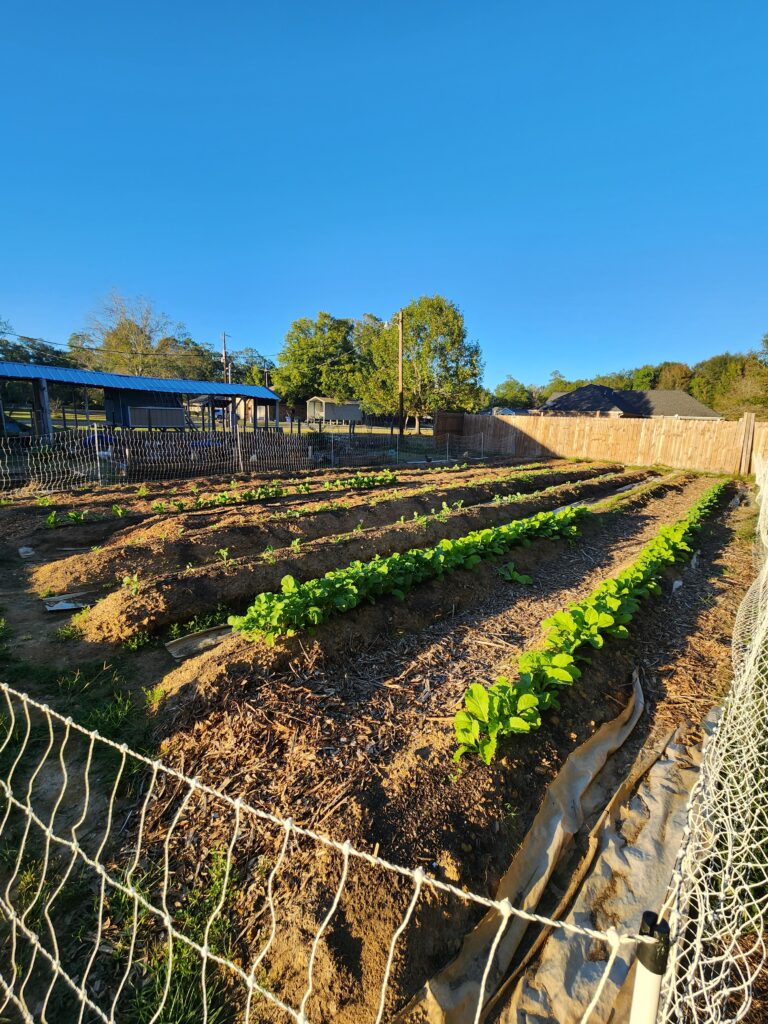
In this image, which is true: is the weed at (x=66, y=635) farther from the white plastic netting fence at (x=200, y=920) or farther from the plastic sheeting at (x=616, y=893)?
the plastic sheeting at (x=616, y=893)

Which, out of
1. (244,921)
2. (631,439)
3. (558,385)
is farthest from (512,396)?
(244,921)

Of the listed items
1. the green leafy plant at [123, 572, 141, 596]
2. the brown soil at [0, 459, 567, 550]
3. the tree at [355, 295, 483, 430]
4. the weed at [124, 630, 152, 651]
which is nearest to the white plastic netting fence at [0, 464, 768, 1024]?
the weed at [124, 630, 152, 651]

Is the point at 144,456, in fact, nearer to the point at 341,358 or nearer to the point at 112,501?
the point at 112,501

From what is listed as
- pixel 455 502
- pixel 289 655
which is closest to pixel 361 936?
pixel 289 655

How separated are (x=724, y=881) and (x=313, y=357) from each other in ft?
172

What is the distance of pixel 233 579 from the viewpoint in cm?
597

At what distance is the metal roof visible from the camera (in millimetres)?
18953

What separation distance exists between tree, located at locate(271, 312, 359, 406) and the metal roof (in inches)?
900

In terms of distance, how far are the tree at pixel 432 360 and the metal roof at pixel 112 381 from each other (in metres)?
11.4

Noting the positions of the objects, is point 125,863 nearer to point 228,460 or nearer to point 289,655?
point 289,655

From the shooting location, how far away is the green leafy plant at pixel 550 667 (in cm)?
317

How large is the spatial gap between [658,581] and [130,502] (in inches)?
433

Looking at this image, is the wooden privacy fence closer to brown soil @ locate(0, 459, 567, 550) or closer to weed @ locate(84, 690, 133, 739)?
brown soil @ locate(0, 459, 567, 550)

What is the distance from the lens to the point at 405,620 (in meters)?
5.23
